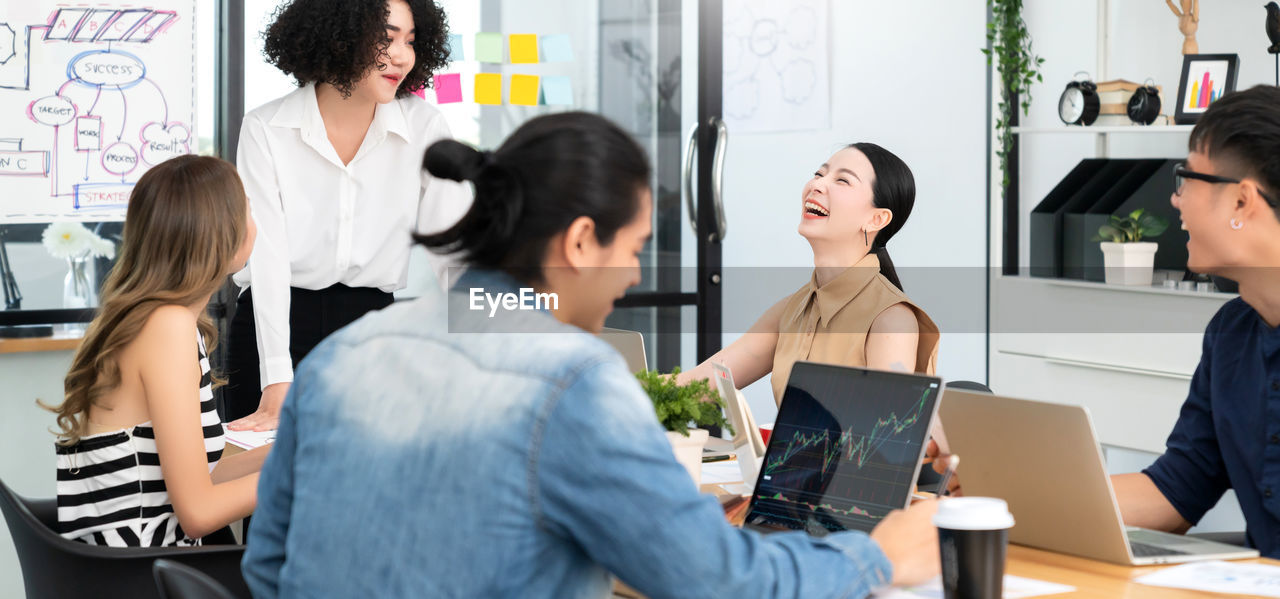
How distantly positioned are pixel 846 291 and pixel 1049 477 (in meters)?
0.88

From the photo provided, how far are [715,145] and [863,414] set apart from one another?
109 inches

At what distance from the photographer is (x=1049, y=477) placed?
161cm

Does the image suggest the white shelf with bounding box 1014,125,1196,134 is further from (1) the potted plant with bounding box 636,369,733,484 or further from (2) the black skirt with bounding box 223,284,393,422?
(1) the potted plant with bounding box 636,369,733,484

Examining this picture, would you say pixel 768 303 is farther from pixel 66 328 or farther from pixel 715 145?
pixel 66 328

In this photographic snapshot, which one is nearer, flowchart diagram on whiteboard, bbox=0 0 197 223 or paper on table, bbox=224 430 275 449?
paper on table, bbox=224 430 275 449

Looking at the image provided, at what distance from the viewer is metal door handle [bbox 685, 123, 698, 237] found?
13.7 ft

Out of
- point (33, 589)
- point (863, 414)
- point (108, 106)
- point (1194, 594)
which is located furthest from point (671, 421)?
point (108, 106)

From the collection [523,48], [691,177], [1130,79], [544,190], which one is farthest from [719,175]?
[544,190]

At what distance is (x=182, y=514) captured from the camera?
1943mm

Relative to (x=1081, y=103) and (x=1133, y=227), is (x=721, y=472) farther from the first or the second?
(x=1081, y=103)

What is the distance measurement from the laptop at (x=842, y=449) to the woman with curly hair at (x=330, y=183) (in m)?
1.46

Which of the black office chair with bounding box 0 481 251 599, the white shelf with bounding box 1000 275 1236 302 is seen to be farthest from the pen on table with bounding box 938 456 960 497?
the white shelf with bounding box 1000 275 1236 302

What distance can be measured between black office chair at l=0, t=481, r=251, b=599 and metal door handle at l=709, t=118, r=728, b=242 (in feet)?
8.49

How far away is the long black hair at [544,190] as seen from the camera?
1114 mm
